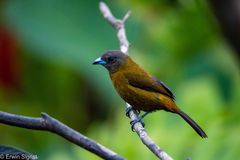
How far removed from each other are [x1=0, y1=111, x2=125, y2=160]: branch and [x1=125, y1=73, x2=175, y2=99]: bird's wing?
5.95ft

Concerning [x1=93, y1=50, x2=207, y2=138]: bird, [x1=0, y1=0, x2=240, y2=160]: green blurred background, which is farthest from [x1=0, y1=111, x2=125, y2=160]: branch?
[x1=0, y1=0, x2=240, y2=160]: green blurred background

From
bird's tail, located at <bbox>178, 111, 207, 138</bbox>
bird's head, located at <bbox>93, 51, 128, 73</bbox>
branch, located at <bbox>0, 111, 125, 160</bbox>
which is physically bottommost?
branch, located at <bbox>0, 111, 125, 160</bbox>

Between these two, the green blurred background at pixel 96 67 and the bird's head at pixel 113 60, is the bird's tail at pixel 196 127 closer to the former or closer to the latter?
the bird's head at pixel 113 60

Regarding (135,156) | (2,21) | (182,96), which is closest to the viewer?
(135,156)

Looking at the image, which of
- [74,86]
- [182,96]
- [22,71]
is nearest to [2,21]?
[22,71]

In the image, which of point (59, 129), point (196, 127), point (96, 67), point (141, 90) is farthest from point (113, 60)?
point (59, 129)

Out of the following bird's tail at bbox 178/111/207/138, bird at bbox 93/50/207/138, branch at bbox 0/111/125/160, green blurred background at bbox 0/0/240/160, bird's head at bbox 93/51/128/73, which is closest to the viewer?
branch at bbox 0/111/125/160

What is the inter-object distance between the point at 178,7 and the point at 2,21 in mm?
1407

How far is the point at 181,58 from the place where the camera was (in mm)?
5180

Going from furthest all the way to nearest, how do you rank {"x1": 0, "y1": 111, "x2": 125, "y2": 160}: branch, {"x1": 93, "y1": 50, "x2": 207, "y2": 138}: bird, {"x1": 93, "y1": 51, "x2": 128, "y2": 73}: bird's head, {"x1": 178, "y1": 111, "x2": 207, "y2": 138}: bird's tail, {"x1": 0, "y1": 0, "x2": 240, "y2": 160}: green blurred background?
{"x1": 0, "y1": 0, "x2": 240, "y2": 160}: green blurred background
{"x1": 93, "y1": 51, "x2": 128, "y2": 73}: bird's head
{"x1": 93, "y1": 50, "x2": 207, "y2": 138}: bird
{"x1": 178, "y1": 111, "x2": 207, "y2": 138}: bird's tail
{"x1": 0, "y1": 111, "x2": 125, "y2": 160}: branch

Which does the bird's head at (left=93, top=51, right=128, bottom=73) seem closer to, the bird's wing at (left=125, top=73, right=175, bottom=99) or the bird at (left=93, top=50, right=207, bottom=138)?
the bird at (left=93, top=50, right=207, bottom=138)

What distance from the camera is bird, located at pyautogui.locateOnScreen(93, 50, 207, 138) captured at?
10.9 ft

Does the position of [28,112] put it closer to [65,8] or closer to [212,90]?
[65,8]

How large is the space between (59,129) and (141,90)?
1909 mm
